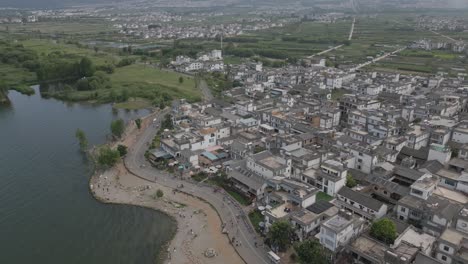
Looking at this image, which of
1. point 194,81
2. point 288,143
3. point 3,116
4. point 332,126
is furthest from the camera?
point 194,81

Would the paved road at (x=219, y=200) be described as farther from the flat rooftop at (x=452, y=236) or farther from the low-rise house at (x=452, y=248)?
the flat rooftop at (x=452, y=236)

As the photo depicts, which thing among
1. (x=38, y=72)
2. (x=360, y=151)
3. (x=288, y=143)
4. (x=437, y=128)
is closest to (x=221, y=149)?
(x=288, y=143)

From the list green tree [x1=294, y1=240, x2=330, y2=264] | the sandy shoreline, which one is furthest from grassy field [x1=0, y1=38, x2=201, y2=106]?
green tree [x1=294, y1=240, x2=330, y2=264]

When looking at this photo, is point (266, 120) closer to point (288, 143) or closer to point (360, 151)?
point (288, 143)

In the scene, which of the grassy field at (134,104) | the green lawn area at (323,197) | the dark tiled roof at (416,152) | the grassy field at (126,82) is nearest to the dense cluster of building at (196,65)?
the grassy field at (126,82)

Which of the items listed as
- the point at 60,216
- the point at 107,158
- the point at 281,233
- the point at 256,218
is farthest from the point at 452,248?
the point at 107,158

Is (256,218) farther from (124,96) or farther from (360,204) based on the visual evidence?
(124,96)
